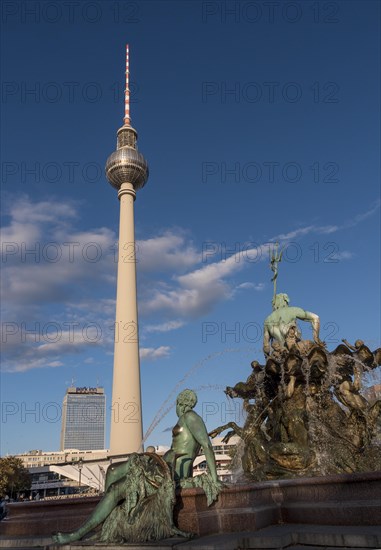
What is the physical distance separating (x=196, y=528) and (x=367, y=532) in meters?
2.18

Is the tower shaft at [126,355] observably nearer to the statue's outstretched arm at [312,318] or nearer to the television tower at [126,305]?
the television tower at [126,305]

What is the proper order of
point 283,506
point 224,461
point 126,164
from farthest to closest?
1. point 224,461
2. point 126,164
3. point 283,506

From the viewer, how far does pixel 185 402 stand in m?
7.34

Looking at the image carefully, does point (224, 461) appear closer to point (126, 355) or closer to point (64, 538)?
point (126, 355)

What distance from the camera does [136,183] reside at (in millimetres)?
71125

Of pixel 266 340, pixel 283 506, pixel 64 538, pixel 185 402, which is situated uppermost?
pixel 266 340

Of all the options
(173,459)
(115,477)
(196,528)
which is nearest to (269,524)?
(196,528)

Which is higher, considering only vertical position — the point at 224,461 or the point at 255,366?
the point at 255,366

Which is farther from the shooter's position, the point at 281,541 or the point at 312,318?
the point at 312,318

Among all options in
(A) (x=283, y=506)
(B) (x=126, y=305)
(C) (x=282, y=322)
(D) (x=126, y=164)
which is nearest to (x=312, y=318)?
(C) (x=282, y=322)

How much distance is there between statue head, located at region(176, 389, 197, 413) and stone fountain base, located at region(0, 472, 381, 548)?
1.15 metres

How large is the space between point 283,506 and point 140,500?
2571mm

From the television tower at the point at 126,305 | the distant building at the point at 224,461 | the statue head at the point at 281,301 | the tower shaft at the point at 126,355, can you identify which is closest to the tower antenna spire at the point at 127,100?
the television tower at the point at 126,305

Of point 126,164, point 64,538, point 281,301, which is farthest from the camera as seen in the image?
point 126,164
